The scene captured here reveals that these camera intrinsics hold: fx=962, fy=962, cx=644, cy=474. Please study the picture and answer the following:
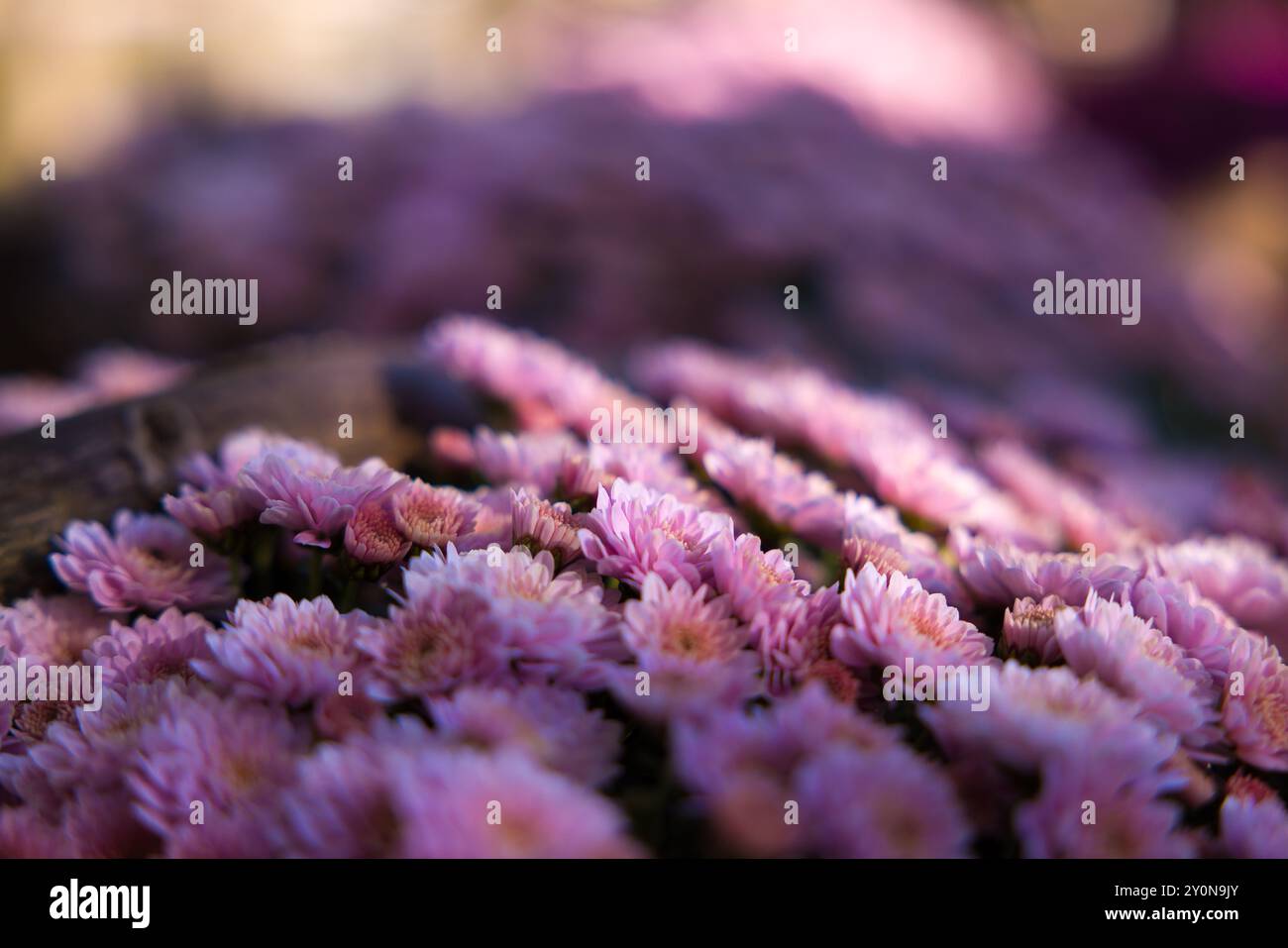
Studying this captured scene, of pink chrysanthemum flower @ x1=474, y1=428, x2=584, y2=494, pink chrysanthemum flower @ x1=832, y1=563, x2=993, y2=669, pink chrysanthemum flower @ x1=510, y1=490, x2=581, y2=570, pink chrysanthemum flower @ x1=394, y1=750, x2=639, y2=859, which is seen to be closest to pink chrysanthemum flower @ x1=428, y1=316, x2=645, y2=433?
pink chrysanthemum flower @ x1=474, y1=428, x2=584, y2=494

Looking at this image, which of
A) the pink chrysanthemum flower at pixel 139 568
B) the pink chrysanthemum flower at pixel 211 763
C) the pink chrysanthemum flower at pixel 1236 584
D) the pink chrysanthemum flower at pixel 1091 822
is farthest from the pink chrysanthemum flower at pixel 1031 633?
the pink chrysanthemum flower at pixel 139 568

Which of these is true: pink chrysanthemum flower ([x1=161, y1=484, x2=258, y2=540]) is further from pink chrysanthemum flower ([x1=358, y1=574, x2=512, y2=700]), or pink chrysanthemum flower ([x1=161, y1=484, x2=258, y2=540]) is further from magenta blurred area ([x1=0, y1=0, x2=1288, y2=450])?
magenta blurred area ([x1=0, y1=0, x2=1288, y2=450])

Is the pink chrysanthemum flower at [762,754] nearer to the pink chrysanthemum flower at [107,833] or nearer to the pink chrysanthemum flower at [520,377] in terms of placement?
the pink chrysanthemum flower at [107,833]

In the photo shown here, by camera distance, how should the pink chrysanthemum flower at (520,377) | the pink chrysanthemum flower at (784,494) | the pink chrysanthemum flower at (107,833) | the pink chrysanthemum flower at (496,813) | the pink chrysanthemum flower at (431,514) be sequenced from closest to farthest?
1. the pink chrysanthemum flower at (496,813)
2. the pink chrysanthemum flower at (107,833)
3. the pink chrysanthemum flower at (431,514)
4. the pink chrysanthemum flower at (784,494)
5. the pink chrysanthemum flower at (520,377)

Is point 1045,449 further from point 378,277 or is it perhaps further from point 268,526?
point 378,277

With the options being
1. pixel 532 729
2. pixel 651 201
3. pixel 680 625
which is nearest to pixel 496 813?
pixel 532 729

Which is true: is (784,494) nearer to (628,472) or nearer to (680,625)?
(628,472)
